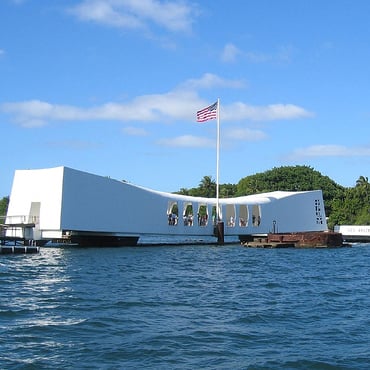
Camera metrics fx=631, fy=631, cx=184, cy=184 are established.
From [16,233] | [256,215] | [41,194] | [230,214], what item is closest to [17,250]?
[16,233]

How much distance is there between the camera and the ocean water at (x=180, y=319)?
36.2ft

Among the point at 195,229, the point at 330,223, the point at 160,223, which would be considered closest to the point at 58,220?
the point at 160,223

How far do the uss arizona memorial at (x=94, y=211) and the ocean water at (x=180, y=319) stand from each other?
1485 cm

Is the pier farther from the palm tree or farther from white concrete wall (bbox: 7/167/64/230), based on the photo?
the palm tree

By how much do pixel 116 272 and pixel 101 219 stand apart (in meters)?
18.3

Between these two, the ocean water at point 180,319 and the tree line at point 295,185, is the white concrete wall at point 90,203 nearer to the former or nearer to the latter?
the ocean water at point 180,319

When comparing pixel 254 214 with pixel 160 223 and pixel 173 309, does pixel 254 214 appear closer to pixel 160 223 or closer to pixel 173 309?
pixel 160 223

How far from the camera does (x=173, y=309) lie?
52.3 ft

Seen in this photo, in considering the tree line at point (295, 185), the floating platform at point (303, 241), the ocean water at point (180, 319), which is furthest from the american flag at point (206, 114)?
the tree line at point (295, 185)

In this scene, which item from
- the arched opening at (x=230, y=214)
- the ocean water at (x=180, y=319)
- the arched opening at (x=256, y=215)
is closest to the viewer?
the ocean water at (x=180, y=319)

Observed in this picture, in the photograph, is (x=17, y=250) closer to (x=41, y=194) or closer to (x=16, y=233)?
(x=16, y=233)

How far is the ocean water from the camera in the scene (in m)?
11.0

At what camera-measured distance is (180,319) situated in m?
14.6

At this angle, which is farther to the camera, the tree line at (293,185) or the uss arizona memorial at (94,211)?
the tree line at (293,185)
